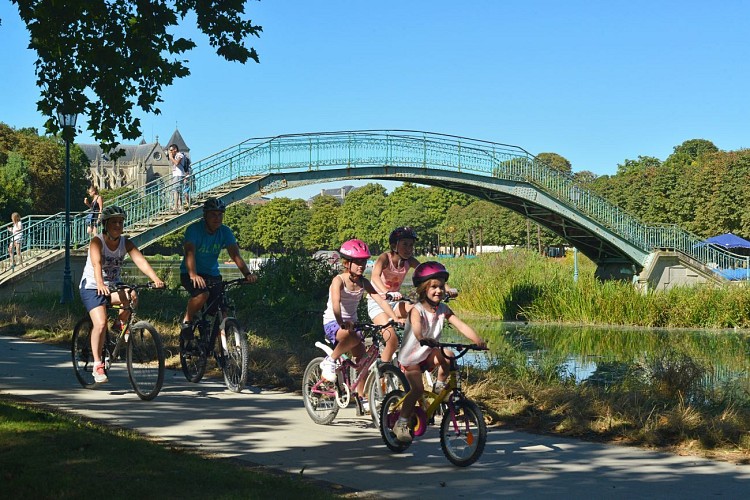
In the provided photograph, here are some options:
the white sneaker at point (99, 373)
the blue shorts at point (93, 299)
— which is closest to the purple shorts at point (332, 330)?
the blue shorts at point (93, 299)

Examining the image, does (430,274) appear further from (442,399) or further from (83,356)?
(83,356)

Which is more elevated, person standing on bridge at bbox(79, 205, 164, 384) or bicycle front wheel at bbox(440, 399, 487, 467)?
person standing on bridge at bbox(79, 205, 164, 384)

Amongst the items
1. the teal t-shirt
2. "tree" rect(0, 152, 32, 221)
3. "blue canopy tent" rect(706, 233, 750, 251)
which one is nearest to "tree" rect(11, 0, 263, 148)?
the teal t-shirt

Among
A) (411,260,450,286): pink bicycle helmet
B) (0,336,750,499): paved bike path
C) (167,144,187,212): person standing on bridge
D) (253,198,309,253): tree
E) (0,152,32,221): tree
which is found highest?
(253,198,309,253): tree

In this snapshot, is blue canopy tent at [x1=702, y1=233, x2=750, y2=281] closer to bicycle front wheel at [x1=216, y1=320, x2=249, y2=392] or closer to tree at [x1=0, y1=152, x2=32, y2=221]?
bicycle front wheel at [x1=216, y1=320, x2=249, y2=392]

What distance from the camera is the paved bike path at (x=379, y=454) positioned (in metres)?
5.45

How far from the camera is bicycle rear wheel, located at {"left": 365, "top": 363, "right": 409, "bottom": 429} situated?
267 inches

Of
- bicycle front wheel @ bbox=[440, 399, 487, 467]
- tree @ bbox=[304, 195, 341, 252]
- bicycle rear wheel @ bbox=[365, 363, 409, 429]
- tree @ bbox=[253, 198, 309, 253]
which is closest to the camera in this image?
bicycle front wheel @ bbox=[440, 399, 487, 467]

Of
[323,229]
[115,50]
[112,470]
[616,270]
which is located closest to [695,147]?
[323,229]

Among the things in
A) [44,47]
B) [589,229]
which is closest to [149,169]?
[589,229]

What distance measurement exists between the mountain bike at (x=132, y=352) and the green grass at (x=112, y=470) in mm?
1796

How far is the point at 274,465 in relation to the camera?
19.4 feet

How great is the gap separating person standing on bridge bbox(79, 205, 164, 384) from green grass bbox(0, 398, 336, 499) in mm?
2102

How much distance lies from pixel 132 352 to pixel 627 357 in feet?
36.9
